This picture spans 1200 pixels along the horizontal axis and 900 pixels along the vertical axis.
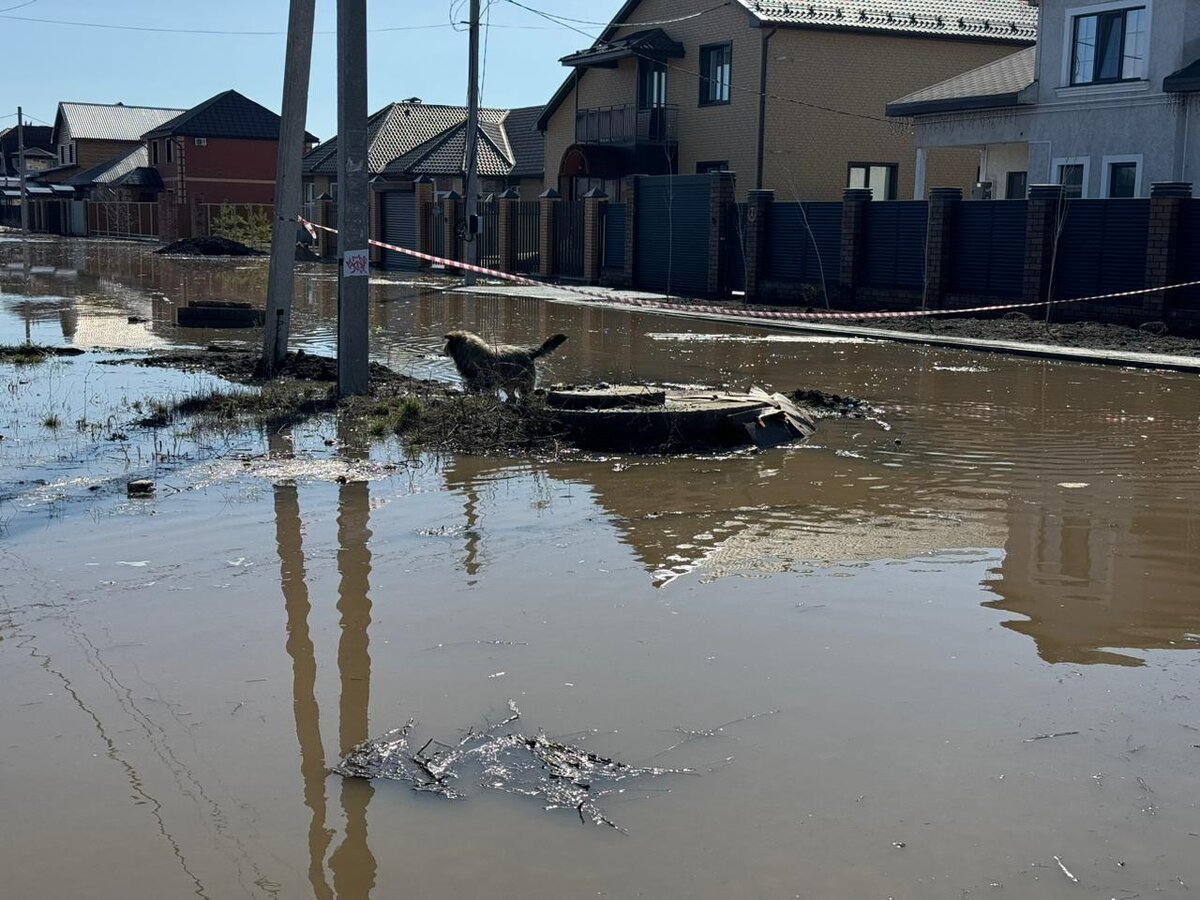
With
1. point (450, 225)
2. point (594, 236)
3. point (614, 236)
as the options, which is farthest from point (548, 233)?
point (450, 225)

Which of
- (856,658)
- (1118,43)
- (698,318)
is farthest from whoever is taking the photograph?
(1118,43)

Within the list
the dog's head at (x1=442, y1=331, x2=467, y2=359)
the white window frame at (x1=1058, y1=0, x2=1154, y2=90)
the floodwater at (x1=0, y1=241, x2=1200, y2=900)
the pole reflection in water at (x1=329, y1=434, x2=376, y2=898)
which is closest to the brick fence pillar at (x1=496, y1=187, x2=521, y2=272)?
the white window frame at (x1=1058, y1=0, x2=1154, y2=90)

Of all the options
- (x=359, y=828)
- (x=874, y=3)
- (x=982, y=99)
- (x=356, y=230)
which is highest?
(x=874, y=3)

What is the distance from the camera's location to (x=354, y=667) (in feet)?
18.2

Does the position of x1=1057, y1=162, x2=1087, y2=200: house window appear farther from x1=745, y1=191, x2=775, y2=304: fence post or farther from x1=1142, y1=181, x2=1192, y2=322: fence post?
x1=1142, y1=181, x2=1192, y2=322: fence post

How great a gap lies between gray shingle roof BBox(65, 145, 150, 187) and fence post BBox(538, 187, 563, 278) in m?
53.2

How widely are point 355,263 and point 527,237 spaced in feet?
91.4

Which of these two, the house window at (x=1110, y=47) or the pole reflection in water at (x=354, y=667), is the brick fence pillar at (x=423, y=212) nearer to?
the house window at (x=1110, y=47)

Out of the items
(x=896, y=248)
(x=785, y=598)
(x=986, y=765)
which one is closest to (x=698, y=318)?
(x=896, y=248)

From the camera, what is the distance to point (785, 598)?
652cm

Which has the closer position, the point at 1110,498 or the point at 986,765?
the point at 986,765

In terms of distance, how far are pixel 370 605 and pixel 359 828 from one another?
90.5 inches

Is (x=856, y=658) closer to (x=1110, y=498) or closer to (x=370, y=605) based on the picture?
(x=370, y=605)

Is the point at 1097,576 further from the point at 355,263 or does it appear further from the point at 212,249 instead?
the point at 212,249
